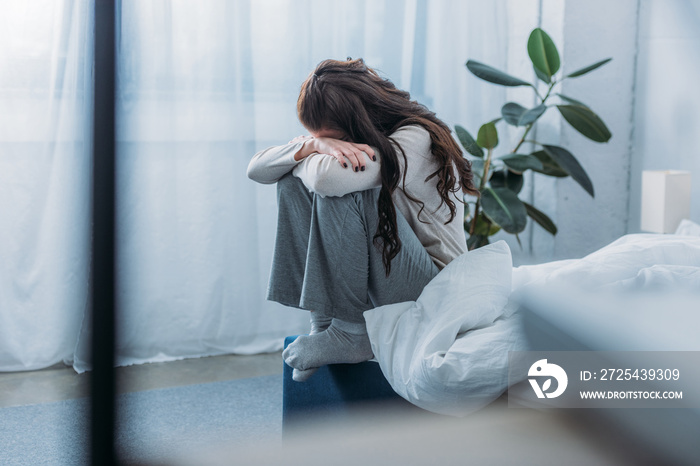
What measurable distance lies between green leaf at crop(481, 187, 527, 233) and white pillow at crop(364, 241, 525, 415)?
0.76 m

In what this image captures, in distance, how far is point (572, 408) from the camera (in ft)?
1.89

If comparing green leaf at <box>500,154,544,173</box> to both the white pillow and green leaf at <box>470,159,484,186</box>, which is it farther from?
the white pillow

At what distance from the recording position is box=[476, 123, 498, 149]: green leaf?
1979 mm

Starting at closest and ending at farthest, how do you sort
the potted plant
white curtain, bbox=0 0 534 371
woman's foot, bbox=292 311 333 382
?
woman's foot, bbox=292 311 333 382 → white curtain, bbox=0 0 534 371 → the potted plant

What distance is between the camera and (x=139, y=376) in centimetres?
186

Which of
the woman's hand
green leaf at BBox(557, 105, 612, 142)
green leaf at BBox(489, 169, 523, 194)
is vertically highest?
green leaf at BBox(557, 105, 612, 142)

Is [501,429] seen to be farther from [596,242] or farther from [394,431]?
[596,242]

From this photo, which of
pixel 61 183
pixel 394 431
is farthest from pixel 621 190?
pixel 61 183

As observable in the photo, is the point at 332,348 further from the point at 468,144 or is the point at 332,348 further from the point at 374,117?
the point at 468,144

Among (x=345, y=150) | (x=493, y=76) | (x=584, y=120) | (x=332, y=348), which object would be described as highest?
(x=493, y=76)

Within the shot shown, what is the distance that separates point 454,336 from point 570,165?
1.28 meters

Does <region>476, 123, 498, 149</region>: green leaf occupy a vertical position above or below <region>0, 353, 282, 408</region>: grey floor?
above

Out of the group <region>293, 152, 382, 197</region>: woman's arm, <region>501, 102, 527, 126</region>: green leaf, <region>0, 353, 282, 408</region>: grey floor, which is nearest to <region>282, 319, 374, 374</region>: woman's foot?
<region>293, 152, 382, 197</region>: woman's arm

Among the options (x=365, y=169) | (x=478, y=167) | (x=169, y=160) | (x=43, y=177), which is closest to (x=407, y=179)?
(x=365, y=169)
